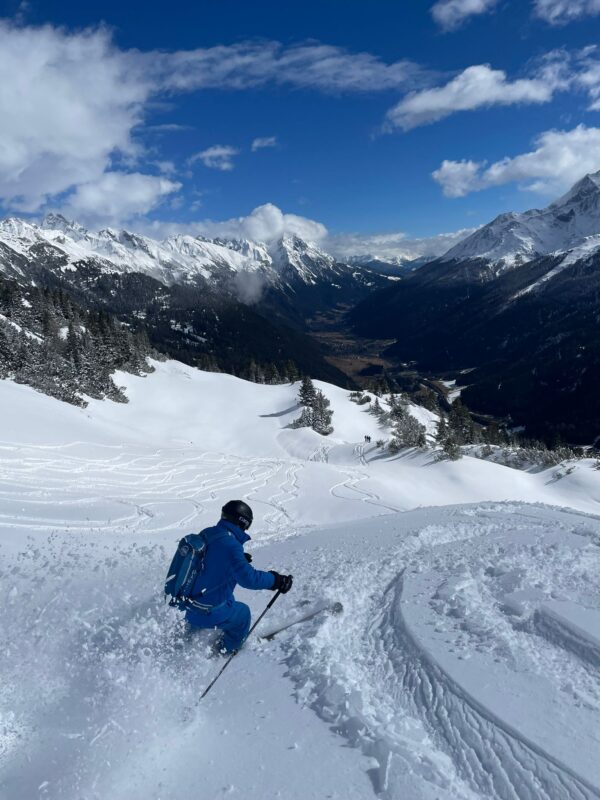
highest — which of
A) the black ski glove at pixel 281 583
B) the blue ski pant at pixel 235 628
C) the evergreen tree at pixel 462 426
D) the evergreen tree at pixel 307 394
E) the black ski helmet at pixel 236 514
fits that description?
the evergreen tree at pixel 307 394

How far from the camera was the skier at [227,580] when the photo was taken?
21.2ft

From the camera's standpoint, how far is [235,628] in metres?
6.84

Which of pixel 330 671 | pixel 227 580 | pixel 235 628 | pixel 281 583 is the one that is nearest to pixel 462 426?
pixel 281 583

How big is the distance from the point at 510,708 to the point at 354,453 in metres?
46.2

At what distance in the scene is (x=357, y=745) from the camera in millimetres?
4785

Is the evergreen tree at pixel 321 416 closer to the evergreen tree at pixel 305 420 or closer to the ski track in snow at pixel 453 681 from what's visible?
the evergreen tree at pixel 305 420

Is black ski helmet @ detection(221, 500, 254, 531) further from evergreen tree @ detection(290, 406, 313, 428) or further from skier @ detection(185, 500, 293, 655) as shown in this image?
evergreen tree @ detection(290, 406, 313, 428)

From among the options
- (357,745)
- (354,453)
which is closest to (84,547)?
(357,745)

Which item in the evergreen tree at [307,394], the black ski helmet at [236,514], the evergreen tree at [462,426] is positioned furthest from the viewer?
the evergreen tree at [462,426]

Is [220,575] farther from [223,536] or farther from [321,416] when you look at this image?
[321,416]

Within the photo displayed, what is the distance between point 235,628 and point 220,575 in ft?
3.25

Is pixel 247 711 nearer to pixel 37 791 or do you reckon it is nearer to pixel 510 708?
pixel 37 791

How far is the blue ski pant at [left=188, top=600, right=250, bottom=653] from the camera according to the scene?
6781mm

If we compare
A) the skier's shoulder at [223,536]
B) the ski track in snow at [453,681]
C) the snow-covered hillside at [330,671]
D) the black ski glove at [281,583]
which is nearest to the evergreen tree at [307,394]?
the snow-covered hillside at [330,671]
